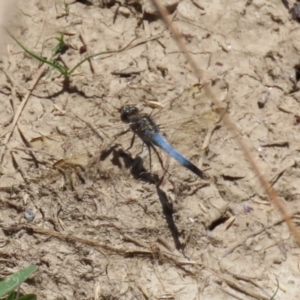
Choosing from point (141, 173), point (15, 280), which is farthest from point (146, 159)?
point (15, 280)

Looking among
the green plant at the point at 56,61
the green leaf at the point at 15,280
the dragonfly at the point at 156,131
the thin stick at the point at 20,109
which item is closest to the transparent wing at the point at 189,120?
the dragonfly at the point at 156,131

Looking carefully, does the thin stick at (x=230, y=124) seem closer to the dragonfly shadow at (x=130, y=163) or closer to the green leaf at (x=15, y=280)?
the dragonfly shadow at (x=130, y=163)

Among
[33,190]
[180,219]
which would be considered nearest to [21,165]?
[33,190]

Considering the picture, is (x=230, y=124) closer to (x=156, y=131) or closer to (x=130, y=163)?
(x=156, y=131)

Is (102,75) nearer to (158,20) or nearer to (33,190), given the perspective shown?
(158,20)

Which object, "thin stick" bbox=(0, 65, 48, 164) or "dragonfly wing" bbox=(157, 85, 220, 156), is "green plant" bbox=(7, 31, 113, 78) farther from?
"dragonfly wing" bbox=(157, 85, 220, 156)
